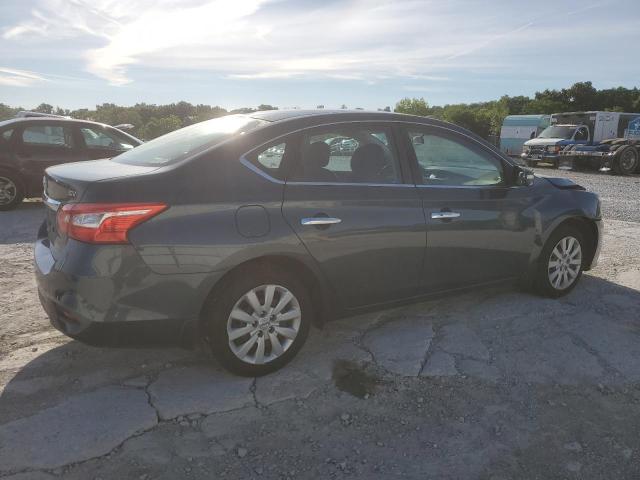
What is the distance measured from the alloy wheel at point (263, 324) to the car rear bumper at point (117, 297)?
266 millimetres

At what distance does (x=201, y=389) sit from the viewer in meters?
3.01

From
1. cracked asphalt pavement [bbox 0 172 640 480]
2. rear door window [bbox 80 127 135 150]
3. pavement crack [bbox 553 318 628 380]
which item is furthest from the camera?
rear door window [bbox 80 127 135 150]

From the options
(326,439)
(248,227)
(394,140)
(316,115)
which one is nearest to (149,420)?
(326,439)

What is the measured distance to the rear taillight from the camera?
2.59 meters

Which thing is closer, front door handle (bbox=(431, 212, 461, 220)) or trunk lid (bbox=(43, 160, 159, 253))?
trunk lid (bbox=(43, 160, 159, 253))

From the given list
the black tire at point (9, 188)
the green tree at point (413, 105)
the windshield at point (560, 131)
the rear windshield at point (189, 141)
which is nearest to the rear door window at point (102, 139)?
the black tire at point (9, 188)

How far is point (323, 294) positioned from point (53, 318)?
1.54 metres

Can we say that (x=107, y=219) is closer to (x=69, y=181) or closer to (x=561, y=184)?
(x=69, y=181)

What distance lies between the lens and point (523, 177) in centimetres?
405

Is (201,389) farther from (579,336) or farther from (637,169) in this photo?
→ (637,169)

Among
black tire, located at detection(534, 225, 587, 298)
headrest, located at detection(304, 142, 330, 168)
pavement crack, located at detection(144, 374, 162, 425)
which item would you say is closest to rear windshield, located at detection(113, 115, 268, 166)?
headrest, located at detection(304, 142, 330, 168)

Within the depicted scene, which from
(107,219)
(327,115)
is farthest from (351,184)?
(107,219)

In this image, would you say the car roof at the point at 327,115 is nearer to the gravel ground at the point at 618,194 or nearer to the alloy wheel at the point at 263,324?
the alloy wheel at the point at 263,324

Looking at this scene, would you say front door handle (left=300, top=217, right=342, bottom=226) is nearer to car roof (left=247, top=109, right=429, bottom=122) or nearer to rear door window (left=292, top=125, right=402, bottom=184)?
rear door window (left=292, top=125, right=402, bottom=184)
